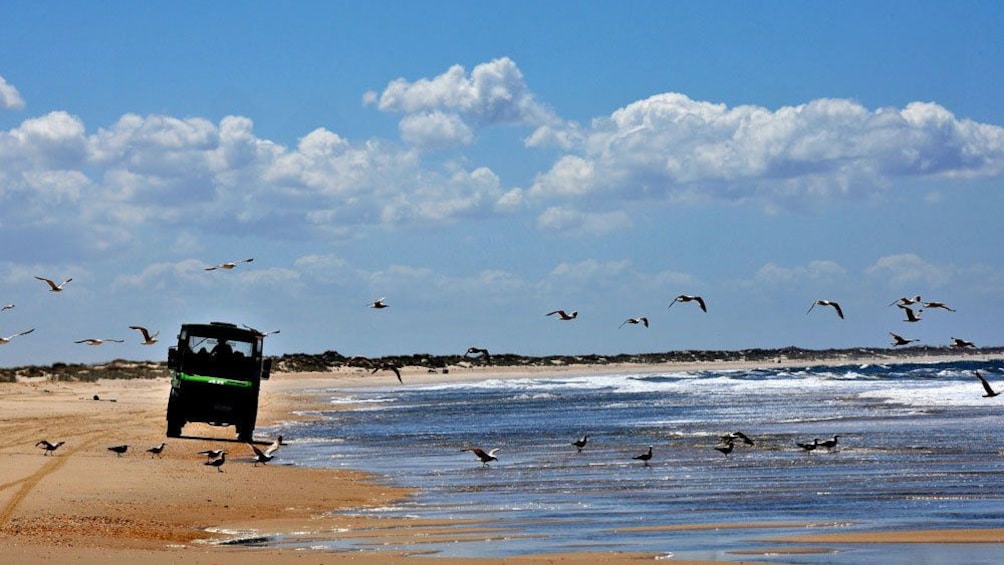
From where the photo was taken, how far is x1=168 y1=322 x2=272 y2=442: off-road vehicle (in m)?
26.4

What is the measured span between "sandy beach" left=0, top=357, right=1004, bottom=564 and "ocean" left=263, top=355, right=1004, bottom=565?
0.66 m

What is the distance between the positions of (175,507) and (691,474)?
27.5 feet

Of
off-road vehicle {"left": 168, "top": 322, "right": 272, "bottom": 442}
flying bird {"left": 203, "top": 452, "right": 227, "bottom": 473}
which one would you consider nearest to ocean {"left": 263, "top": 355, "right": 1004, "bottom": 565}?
off-road vehicle {"left": 168, "top": 322, "right": 272, "bottom": 442}

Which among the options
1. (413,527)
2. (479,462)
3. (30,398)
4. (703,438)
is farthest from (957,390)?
(413,527)

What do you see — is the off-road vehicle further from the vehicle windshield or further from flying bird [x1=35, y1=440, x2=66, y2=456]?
flying bird [x1=35, y1=440, x2=66, y2=456]

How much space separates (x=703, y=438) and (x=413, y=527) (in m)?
15.3

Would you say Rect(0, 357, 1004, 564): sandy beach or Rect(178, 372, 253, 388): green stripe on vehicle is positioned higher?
Rect(178, 372, 253, 388): green stripe on vehicle

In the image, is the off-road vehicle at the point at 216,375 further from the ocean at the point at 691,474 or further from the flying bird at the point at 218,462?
the flying bird at the point at 218,462

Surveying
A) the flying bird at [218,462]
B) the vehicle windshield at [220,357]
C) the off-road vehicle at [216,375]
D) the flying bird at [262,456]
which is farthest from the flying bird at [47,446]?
the flying bird at [262,456]

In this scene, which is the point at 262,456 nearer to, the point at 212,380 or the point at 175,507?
the point at 212,380

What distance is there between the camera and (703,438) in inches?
1193

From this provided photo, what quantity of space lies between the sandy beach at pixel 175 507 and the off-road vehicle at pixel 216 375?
82 centimetres

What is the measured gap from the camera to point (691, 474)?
72.3 ft

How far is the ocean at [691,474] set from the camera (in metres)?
14.5
